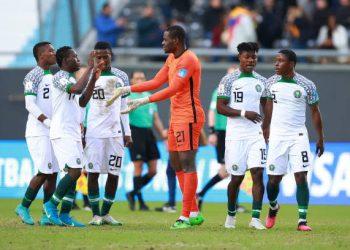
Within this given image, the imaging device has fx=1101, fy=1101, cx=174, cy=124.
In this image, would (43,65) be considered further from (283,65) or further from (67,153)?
(283,65)

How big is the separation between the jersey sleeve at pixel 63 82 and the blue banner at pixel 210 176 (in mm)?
7907

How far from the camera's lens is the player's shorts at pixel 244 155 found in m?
15.5

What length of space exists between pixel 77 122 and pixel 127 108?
0.82 m

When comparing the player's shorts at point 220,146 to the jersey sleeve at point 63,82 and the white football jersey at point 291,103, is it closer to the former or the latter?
the white football jersey at point 291,103

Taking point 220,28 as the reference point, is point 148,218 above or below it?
below

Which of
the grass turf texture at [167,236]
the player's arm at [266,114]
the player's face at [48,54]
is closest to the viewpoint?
the grass turf texture at [167,236]

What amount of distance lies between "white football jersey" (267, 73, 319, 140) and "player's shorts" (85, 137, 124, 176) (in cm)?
230

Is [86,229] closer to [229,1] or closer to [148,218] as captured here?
[148,218]

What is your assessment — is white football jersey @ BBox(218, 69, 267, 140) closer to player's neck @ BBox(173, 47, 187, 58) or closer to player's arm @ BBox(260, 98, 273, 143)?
player's arm @ BBox(260, 98, 273, 143)

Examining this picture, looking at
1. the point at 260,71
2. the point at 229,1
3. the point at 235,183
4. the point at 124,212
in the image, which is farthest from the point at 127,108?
the point at 229,1

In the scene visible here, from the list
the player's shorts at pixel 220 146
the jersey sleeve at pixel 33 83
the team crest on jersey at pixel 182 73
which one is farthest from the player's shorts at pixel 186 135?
the player's shorts at pixel 220 146

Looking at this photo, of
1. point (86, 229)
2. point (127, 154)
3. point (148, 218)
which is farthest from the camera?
point (127, 154)

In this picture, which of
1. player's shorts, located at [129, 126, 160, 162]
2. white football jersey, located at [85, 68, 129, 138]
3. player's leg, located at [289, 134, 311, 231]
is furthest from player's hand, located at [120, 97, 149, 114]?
player's shorts, located at [129, 126, 160, 162]

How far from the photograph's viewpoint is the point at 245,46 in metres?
15.6
